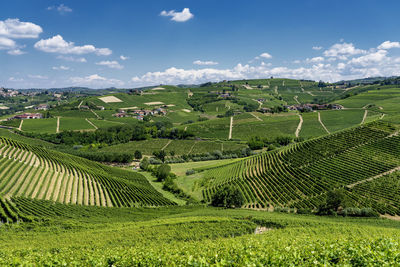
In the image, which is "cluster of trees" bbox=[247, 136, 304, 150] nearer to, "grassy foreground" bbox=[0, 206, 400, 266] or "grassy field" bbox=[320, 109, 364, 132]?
"grassy field" bbox=[320, 109, 364, 132]

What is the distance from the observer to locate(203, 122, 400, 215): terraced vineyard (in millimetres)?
57906

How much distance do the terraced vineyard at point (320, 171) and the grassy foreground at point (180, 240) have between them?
13.0 m

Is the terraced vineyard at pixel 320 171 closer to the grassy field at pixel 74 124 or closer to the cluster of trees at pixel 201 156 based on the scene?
the cluster of trees at pixel 201 156

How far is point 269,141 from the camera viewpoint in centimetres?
13675

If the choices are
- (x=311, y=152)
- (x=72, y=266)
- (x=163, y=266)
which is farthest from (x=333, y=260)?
(x=311, y=152)

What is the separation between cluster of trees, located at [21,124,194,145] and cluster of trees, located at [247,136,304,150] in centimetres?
4500

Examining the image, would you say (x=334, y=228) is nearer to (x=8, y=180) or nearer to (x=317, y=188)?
(x=317, y=188)

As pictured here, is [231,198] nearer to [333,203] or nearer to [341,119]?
[333,203]

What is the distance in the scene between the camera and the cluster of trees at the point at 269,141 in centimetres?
12862

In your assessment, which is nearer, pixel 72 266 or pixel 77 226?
pixel 72 266

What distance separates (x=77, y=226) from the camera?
38.0m

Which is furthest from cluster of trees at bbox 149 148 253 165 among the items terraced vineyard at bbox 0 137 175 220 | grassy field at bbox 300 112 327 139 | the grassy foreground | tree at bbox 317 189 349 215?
tree at bbox 317 189 349 215

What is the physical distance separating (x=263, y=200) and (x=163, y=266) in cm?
5424

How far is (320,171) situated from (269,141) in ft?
228
